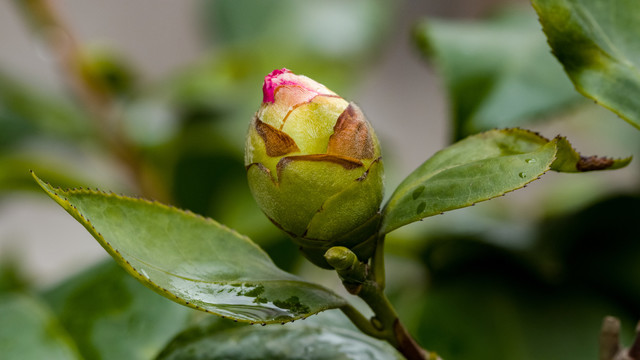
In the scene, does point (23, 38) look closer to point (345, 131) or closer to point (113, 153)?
point (113, 153)

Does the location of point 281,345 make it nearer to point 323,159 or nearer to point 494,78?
point 323,159

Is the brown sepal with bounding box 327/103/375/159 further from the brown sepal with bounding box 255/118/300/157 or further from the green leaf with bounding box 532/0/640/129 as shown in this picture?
the green leaf with bounding box 532/0/640/129

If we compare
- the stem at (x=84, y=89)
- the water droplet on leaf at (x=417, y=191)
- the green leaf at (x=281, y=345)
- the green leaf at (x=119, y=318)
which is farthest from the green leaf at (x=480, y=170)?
the stem at (x=84, y=89)

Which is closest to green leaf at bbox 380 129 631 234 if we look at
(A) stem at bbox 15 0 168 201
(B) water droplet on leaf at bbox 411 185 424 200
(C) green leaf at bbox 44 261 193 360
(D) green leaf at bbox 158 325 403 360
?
(B) water droplet on leaf at bbox 411 185 424 200

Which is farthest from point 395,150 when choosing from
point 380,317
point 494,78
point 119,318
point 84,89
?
point 380,317

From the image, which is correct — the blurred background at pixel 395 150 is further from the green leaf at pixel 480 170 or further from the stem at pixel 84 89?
the green leaf at pixel 480 170
